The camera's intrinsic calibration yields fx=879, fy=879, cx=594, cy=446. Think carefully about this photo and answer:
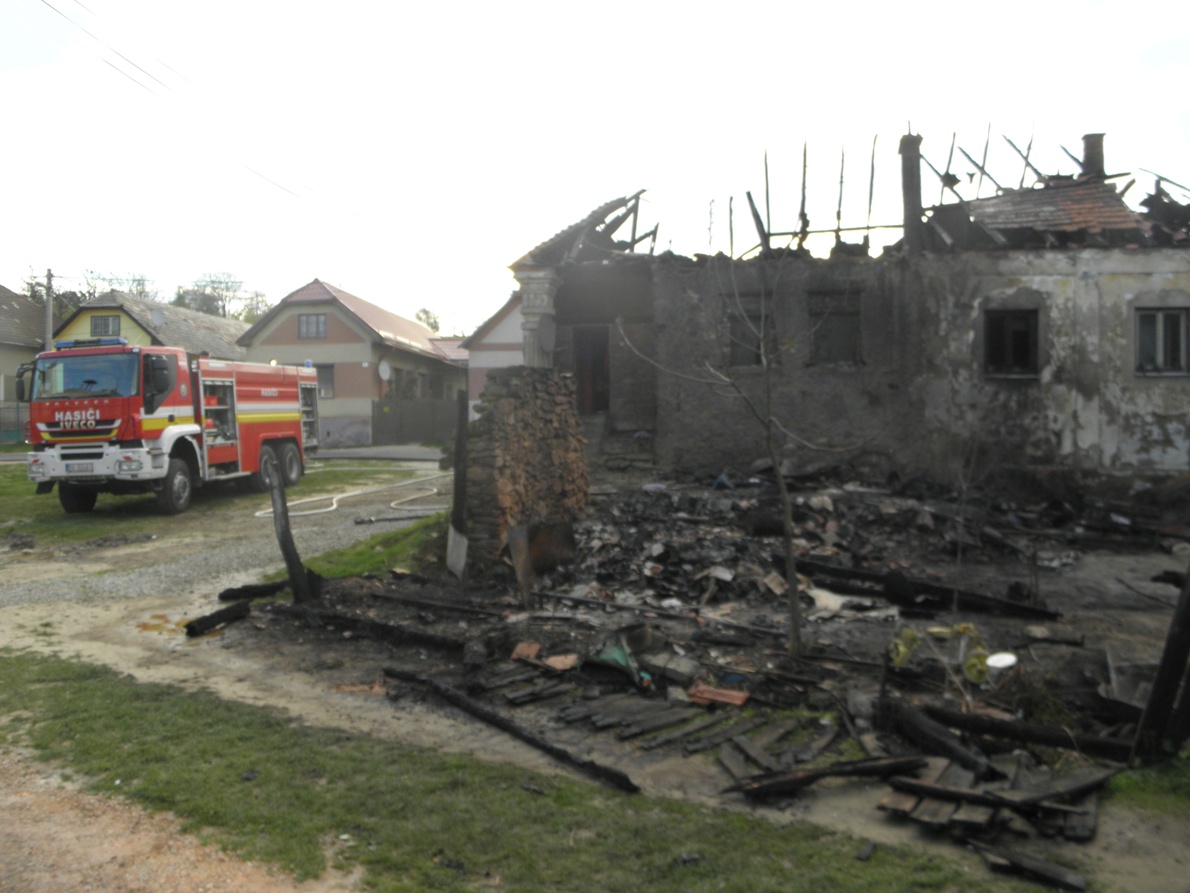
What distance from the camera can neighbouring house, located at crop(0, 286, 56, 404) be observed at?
1387 inches

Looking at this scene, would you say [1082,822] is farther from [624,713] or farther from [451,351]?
[451,351]

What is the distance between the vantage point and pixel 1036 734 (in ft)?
16.5

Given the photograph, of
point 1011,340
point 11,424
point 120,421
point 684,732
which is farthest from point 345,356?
point 684,732

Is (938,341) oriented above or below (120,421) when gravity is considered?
above

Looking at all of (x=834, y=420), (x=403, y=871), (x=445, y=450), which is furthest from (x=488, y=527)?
(x=834, y=420)

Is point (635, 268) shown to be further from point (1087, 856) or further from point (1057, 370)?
point (1087, 856)

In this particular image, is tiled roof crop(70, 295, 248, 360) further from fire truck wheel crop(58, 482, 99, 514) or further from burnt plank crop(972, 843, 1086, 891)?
burnt plank crop(972, 843, 1086, 891)

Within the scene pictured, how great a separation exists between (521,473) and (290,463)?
1036 centimetres

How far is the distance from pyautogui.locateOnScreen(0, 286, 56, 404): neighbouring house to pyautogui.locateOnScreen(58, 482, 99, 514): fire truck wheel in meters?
23.5

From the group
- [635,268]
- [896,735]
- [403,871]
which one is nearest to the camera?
[403,871]

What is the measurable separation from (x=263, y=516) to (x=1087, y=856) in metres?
13.3

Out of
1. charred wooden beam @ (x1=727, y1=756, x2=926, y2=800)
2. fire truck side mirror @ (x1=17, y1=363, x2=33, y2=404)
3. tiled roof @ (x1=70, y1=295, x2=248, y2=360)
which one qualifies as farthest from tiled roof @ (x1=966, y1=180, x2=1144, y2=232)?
tiled roof @ (x1=70, y1=295, x2=248, y2=360)

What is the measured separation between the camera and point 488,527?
9.45 metres

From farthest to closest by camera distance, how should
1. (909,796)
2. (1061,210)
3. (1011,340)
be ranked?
(1061,210) → (1011,340) → (909,796)
